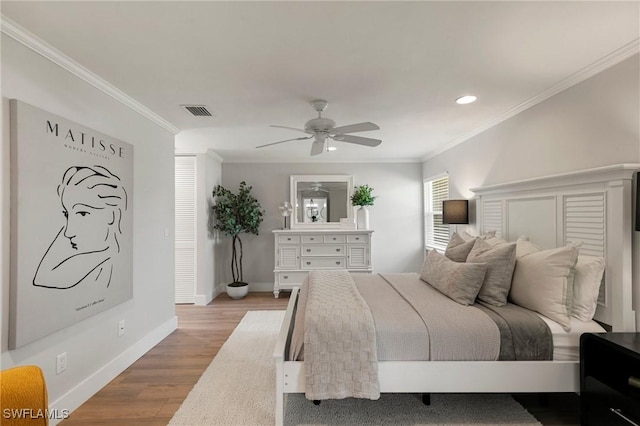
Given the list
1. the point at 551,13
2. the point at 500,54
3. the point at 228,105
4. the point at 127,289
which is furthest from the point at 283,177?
the point at 551,13

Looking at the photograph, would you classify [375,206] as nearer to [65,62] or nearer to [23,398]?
[65,62]

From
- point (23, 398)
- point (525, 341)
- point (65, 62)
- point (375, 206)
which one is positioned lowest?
point (525, 341)

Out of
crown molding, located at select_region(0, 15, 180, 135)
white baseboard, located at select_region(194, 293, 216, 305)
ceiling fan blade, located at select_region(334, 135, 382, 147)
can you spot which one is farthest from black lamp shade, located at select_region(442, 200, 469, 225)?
white baseboard, located at select_region(194, 293, 216, 305)

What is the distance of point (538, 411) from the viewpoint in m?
2.11

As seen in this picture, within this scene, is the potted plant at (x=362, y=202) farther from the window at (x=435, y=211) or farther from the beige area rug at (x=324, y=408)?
the beige area rug at (x=324, y=408)

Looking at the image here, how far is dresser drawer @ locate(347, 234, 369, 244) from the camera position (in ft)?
17.0

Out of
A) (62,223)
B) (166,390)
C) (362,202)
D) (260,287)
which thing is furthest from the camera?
(260,287)

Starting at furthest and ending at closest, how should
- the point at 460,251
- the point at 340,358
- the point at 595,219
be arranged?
1. the point at 460,251
2. the point at 595,219
3. the point at 340,358

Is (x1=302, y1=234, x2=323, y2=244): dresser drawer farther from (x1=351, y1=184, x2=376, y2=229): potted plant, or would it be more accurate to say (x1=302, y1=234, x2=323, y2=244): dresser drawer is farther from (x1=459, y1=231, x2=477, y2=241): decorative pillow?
(x1=459, y1=231, x2=477, y2=241): decorative pillow

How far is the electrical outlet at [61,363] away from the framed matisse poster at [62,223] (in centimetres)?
21

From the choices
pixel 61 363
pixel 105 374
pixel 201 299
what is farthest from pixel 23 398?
pixel 201 299

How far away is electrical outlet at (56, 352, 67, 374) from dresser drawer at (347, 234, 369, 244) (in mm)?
3815

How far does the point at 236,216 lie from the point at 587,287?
4416mm

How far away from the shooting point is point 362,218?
→ 18.0ft
